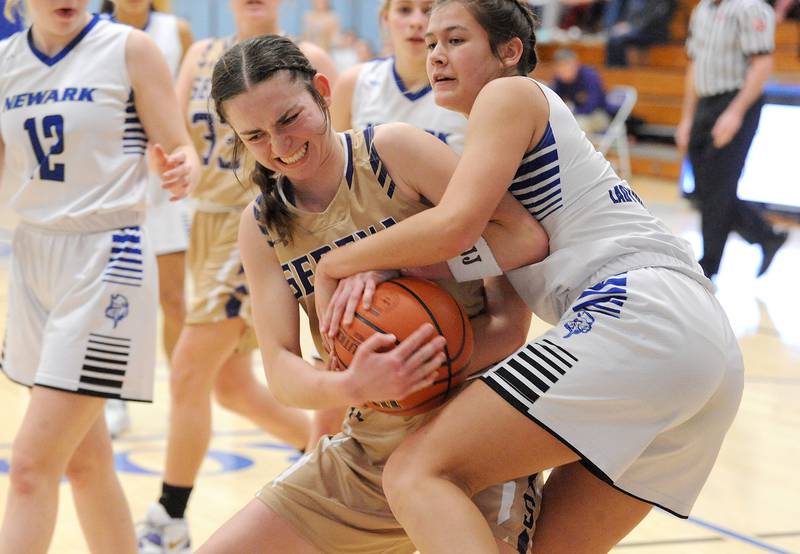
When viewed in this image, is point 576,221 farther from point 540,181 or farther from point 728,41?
point 728,41

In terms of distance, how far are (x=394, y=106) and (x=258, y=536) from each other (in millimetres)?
2080

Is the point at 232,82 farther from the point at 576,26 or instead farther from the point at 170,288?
the point at 576,26

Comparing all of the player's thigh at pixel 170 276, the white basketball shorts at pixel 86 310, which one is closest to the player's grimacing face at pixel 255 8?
the player's thigh at pixel 170 276

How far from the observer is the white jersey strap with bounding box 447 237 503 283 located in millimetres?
2508

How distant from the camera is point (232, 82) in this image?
2.47 metres

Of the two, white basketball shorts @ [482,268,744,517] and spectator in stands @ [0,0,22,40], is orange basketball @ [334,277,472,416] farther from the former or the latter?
spectator in stands @ [0,0,22,40]

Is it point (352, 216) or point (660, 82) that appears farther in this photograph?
point (660, 82)

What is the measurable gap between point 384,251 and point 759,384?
14.8 feet

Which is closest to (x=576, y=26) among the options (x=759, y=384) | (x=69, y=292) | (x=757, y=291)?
(x=757, y=291)

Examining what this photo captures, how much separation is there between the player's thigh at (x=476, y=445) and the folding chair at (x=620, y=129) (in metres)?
12.9

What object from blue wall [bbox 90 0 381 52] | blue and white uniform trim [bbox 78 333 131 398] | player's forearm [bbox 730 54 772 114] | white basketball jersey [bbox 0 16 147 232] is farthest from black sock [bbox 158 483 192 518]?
blue wall [bbox 90 0 381 52]

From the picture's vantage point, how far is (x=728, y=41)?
26.8 ft

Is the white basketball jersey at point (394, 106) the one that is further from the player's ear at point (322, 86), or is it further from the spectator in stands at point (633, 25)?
the spectator in stands at point (633, 25)

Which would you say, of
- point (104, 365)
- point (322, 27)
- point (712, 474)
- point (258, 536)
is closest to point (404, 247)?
point (258, 536)
